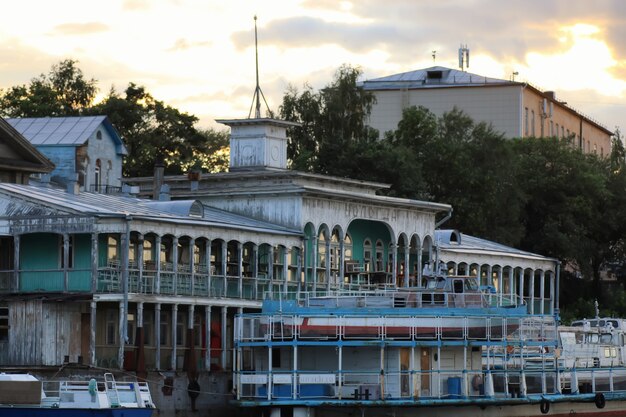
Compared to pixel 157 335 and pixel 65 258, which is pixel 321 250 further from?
pixel 65 258

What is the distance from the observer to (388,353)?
56438 millimetres

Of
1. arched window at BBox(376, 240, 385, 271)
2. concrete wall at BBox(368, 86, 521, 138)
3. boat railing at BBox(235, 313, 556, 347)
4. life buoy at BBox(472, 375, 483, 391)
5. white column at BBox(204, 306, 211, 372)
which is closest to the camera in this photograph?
boat railing at BBox(235, 313, 556, 347)

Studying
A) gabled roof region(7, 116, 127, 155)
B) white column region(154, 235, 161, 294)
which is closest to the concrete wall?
gabled roof region(7, 116, 127, 155)

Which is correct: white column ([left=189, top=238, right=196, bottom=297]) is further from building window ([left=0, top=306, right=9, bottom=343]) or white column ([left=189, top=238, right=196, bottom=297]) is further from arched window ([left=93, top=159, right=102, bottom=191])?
arched window ([left=93, top=159, right=102, bottom=191])

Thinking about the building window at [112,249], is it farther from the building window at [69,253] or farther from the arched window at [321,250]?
the arched window at [321,250]

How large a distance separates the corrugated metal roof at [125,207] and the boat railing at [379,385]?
23.8ft

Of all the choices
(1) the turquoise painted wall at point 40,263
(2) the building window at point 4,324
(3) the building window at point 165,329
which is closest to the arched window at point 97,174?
(3) the building window at point 165,329

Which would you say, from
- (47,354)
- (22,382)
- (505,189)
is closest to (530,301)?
(505,189)

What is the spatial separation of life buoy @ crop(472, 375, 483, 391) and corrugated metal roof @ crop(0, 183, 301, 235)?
11.1 meters

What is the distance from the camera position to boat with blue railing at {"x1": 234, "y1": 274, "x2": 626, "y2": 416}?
55.4 meters

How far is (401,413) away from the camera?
56.2 meters

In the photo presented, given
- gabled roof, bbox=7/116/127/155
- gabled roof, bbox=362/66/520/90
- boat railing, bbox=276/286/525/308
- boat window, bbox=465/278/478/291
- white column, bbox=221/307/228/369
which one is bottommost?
white column, bbox=221/307/228/369

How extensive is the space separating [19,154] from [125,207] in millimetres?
10923

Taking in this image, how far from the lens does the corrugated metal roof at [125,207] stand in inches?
2287
